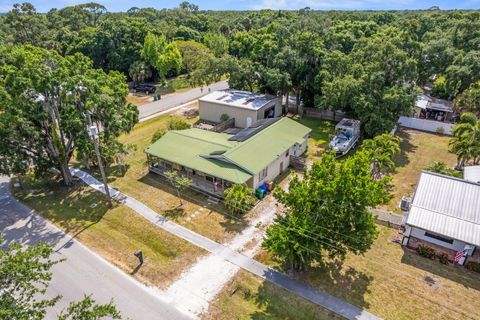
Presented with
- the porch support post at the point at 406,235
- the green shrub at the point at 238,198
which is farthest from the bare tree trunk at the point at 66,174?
the porch support post at the point at 406,235

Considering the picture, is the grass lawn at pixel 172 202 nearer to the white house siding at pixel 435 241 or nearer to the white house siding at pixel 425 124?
the white house siding at pixel 435 241

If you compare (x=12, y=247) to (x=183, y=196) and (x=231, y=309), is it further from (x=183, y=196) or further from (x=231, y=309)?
(x=183, y=196)

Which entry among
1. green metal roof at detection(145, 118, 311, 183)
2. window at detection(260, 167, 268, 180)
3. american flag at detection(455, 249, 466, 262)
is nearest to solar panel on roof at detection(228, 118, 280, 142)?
green metal roof at detection(145, 118, 311, 183)

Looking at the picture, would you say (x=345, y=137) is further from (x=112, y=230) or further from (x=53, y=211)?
(x=53, y=211)

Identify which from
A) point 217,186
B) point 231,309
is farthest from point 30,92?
point 231,309

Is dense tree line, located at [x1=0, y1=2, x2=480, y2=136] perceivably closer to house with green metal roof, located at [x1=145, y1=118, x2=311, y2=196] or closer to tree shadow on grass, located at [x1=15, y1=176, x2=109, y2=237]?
house with green metal roof, located at [x1=145, y1=118, x2=311, y2=196]

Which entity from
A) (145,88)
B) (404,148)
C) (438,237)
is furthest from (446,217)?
(145,88)
